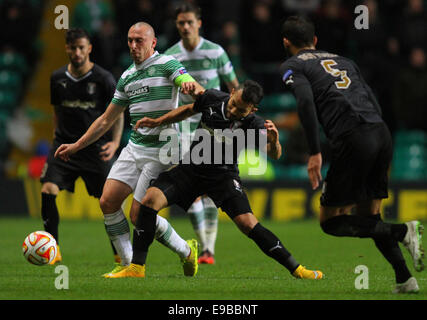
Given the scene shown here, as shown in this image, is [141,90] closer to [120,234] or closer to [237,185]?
[237,185]

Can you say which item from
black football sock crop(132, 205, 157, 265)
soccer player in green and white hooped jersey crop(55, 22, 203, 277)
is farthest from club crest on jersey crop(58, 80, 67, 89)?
black football sock crop(132, 205, 157, 265)

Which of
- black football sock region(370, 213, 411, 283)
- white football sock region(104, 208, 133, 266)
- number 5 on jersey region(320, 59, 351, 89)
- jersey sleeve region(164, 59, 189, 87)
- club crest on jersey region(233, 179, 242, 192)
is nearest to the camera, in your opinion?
black football sock region(370, 213, 411, 283)

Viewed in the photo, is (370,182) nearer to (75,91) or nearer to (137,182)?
(137,182)

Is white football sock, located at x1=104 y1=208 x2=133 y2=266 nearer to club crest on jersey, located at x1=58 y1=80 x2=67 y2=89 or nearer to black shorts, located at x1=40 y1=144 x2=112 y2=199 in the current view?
black shorts, located at x1=40 y1=144 x2=112 y2=199

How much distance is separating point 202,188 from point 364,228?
64.2 inches

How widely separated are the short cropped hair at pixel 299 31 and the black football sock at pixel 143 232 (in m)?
1.91

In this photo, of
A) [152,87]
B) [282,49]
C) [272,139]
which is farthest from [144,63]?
[282,49]

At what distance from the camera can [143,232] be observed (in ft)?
24.9

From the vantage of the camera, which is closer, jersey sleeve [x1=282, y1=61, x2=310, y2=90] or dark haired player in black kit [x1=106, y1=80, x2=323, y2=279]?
jersey sleeve [x1=282, y1=61, x2=310, y2=90]

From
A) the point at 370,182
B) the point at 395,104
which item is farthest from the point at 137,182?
the point at 395,104

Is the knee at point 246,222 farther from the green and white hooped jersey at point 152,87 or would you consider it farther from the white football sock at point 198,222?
the white football sock at point 198,222

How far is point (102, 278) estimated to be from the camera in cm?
770

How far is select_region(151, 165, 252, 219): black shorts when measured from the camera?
7520mm

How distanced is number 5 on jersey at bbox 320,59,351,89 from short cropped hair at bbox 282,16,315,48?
24 centimetres
